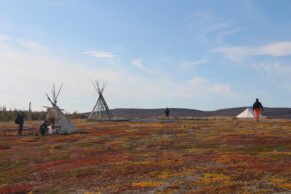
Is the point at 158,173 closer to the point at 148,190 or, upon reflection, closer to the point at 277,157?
the point at 148,190

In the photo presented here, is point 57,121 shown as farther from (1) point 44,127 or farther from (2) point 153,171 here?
(2) point 153,171

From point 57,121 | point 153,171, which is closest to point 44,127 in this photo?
point 57,121

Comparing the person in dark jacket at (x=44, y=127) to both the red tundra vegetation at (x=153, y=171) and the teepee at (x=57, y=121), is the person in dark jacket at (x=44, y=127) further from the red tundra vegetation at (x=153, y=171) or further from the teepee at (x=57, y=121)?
the red tundra vegetation at (x=153, y=171)

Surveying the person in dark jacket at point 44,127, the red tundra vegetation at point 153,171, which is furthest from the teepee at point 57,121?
the red tundra vegetation at point 153,171

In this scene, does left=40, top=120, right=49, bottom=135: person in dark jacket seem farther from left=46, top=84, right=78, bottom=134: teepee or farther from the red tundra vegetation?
the red tundra vegetation

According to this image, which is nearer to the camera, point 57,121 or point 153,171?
point 153,171

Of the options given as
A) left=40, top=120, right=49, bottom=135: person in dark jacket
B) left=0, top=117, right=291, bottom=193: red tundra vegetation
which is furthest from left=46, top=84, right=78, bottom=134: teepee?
left=0, top=117, right=291, bottom=193: red tundra vegetation

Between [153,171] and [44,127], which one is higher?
[44,127]

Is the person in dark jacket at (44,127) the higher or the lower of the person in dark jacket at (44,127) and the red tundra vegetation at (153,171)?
the higher

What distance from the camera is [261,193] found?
7.93 m

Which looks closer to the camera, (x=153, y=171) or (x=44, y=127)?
(x=153, y=171)

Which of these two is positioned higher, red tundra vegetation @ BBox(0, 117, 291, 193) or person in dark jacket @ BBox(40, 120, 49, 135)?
person in dark jacket @ BBox(40, 120, 49, 135)

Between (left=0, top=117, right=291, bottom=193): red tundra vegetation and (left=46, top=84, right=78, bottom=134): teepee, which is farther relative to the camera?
(left=46, top=84, right=78, bottom=134): teepee

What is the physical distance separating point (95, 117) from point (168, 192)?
47.8 meters
